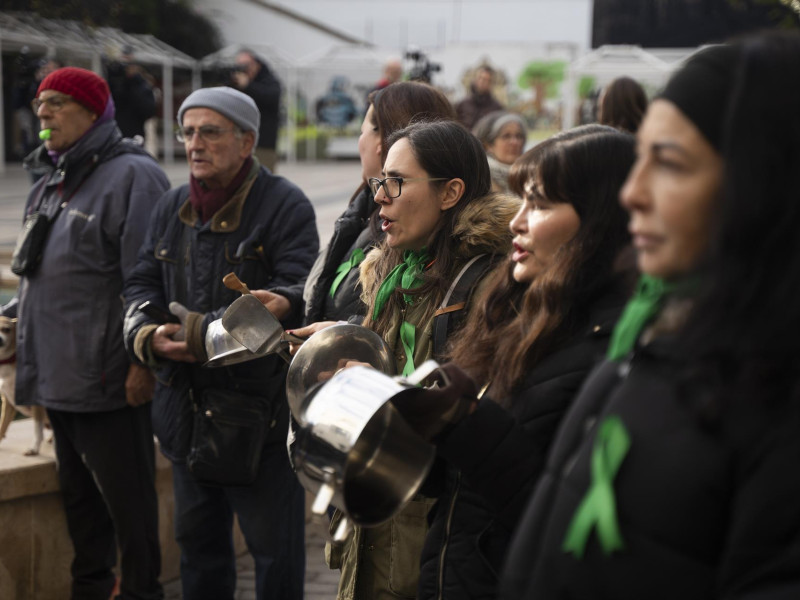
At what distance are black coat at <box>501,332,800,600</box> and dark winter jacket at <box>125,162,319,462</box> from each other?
7.63 ft

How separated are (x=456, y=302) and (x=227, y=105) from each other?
1682mm

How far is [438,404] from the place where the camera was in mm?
1689

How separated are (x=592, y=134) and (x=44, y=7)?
502 inches

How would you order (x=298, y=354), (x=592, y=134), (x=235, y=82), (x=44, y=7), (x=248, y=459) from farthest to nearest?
1. (x=44, y=7)
2. (x=235, y=82)
3. (x=248, y=459)
4. (x=298, y=354)
5. (x=592, y=134)

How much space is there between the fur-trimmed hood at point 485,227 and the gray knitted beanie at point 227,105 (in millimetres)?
1432

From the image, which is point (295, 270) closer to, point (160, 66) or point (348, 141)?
point (160, 66)

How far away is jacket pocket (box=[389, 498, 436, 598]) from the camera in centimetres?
236

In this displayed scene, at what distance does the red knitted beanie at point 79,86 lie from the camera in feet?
13.0

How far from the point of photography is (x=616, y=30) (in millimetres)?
20125

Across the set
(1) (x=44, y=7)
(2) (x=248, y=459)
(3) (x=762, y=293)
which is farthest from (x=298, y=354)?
(1) (x=44, y=7)

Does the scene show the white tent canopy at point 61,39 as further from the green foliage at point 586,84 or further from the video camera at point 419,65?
the green foliage at point 586,84

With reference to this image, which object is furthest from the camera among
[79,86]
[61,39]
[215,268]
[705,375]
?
[61,39]

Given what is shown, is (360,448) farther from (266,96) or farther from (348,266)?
(266,96)

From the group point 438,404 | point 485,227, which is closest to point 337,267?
point 485,227
